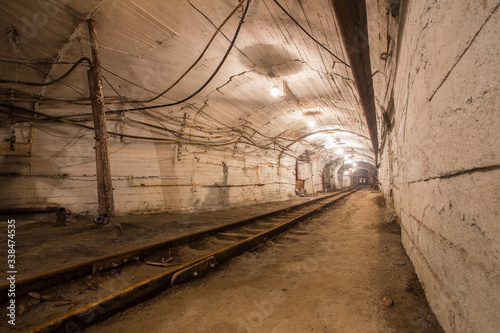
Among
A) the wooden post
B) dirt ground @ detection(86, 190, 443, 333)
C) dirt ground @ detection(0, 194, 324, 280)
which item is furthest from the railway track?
the wooden post

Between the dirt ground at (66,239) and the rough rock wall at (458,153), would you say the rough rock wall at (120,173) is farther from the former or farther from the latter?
the rough rock wall at (458,153)

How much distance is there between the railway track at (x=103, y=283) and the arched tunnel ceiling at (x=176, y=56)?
14.8ft

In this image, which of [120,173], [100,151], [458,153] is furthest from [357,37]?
[120,173]

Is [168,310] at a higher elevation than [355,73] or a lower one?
lower

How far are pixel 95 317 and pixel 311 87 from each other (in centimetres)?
742

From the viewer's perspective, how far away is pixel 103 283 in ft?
8.90

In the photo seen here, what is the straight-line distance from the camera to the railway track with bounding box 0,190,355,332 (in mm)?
2008

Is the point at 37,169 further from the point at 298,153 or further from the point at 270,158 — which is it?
the point at 298,153

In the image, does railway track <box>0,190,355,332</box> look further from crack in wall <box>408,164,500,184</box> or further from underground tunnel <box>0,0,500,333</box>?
crack in wall <box>408,164,500,184</box>

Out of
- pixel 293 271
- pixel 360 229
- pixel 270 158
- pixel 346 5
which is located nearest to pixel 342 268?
pixel 293 271

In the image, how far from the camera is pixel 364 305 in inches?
87.2

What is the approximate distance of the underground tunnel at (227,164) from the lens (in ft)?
4.49

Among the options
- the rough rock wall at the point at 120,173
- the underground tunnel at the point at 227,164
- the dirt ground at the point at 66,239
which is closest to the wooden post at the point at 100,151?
the underground tunnel at the point at 227,164

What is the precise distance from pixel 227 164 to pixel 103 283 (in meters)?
7.87
